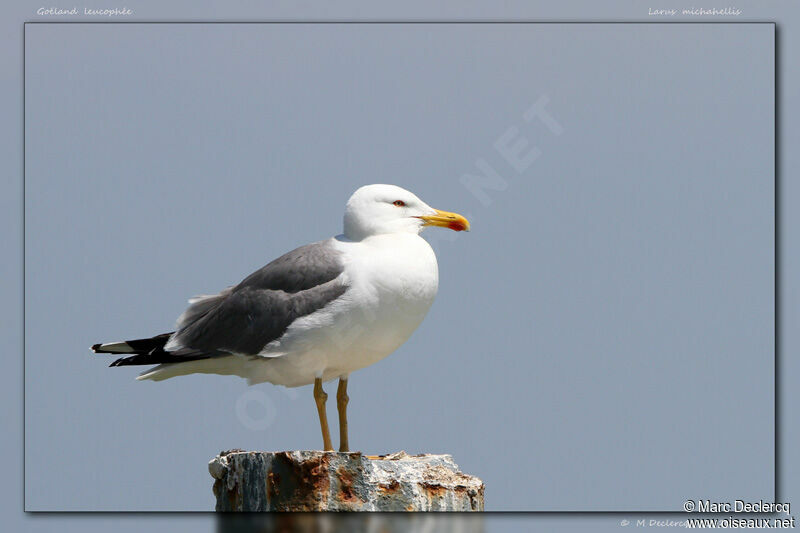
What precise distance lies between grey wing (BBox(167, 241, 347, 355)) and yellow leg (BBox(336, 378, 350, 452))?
2.28 feet

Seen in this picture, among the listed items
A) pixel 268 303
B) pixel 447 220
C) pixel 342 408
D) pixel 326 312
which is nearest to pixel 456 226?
pixel 447 220

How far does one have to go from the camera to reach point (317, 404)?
25.9ft

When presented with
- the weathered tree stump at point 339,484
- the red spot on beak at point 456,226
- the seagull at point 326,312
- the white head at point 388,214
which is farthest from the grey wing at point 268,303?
the weathered tree stump at point 339,484

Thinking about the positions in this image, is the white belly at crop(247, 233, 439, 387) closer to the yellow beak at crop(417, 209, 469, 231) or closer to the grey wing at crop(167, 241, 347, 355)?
the grey wing at crop(167, 241, 347, 355)

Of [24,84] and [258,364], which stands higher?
[24,84]

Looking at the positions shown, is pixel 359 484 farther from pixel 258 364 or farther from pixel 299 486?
pixel 258 364

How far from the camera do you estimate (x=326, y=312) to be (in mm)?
7645

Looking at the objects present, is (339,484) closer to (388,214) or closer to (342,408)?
(342,408)

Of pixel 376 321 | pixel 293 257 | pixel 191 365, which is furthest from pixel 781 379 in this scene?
pixel 191 365

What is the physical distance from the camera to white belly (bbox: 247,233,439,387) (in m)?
7.59

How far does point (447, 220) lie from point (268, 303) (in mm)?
1432

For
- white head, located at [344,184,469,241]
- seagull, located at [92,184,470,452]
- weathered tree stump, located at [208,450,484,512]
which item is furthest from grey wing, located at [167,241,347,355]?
weathered tree stump, located at [208,450,484,512]

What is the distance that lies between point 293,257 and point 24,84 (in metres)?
2.61

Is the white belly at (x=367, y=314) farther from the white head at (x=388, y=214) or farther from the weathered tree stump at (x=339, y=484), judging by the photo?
the weathered tree stump at (x=339, y=484)
